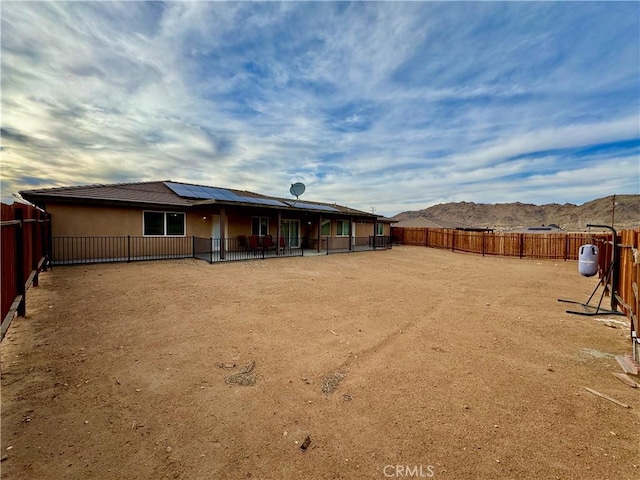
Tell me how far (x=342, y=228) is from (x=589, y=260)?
643 inches

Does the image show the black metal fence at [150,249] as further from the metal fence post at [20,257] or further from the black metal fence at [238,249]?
the metal fence post at [20,257]

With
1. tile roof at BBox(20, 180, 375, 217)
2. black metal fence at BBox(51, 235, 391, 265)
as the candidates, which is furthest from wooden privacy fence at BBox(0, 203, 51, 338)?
tile roof at BBox(20, 180, 375, 217)

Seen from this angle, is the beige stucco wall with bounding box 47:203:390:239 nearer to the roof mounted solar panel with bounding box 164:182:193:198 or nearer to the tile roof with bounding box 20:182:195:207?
the tile roof with bounding box 20:182:195:207

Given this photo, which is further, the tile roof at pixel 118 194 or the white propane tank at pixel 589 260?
the tile roof at pixel 118 194

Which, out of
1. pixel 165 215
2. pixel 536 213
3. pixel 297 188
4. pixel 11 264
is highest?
pixel 536 213

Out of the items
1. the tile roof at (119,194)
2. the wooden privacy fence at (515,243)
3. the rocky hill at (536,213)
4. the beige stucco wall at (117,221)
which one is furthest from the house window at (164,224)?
the rocky hill at (536,213)

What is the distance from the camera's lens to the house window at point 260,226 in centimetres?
1648

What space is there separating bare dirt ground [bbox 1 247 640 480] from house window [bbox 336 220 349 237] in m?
15.4

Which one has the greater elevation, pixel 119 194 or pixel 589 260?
pixel 119 194

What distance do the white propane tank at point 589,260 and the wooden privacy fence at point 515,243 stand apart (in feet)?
37.4

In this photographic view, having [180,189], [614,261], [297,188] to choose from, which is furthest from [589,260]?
[180,189]

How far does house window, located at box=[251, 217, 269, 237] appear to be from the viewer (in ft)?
54.1

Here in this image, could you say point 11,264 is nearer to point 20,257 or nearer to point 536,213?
point 20,257

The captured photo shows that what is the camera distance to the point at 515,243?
1866 cm
